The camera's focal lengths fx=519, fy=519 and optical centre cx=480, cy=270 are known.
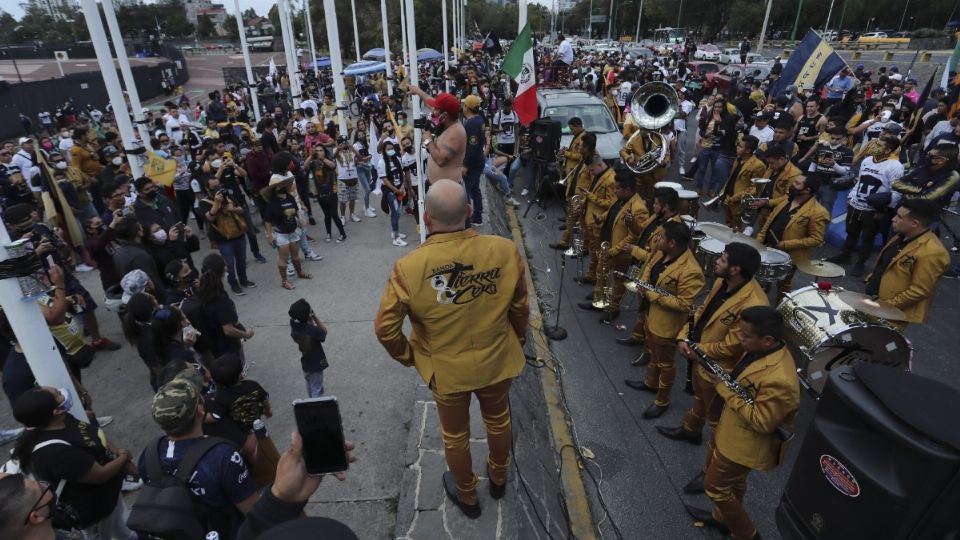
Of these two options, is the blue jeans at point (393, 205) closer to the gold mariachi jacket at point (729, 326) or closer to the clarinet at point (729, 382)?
the gold mariachi jacket at point (729, 326)

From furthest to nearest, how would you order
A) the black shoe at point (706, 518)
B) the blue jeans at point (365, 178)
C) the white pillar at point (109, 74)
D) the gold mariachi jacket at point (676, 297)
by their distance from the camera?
1. the blue jeans at point (365, 178)
2. the white pillar at point (109, 74)
3. the gold mariachi jacket at point (676, 297)
4. the black shoe at point (706, 518)

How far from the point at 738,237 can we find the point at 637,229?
4.14ft

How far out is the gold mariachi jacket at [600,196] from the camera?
700cm

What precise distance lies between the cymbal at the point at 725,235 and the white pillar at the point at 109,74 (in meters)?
7.70

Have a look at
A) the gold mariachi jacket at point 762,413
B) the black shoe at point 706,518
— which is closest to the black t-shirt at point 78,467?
the gold mariachi jacket at point 762,413

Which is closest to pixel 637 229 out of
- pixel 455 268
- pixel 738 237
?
pixel 738 237

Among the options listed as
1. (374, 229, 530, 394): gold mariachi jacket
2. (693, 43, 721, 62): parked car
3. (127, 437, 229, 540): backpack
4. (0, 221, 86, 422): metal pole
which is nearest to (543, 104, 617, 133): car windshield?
Result: (374, 229, 530, 394): gold mariachi jacket

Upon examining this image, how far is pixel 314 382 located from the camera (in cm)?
484

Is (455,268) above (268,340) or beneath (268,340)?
above

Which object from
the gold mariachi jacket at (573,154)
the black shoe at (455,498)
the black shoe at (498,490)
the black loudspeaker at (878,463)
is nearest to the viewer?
the black loudspeaker at (878,463)

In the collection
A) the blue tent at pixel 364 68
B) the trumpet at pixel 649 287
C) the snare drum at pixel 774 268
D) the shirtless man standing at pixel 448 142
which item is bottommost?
the snare drum at pixel 774 268

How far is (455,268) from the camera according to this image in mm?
2861

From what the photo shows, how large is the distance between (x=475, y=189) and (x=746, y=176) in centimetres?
414

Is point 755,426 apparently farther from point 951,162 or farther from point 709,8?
point 709,8
